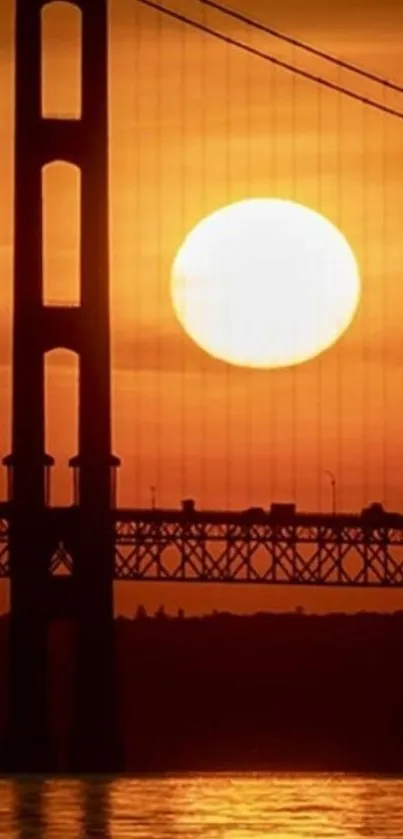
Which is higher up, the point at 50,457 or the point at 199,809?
the point at 50,457

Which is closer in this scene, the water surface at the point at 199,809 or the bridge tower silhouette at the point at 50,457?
the water surface at the point at 199,809

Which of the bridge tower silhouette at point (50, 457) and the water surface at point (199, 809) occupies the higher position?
the bridge tower silhouette at point (50, 457)

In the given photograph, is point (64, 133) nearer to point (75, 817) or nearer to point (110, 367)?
point (110, 367)

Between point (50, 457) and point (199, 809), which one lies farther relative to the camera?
point (50, 457)

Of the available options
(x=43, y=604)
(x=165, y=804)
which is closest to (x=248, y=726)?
(x=43, y=604)

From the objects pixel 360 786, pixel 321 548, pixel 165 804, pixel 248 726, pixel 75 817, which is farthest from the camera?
pixel 248 726

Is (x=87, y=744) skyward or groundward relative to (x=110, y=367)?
groundward

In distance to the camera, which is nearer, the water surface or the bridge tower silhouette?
the water surface

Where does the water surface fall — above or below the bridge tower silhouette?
below
